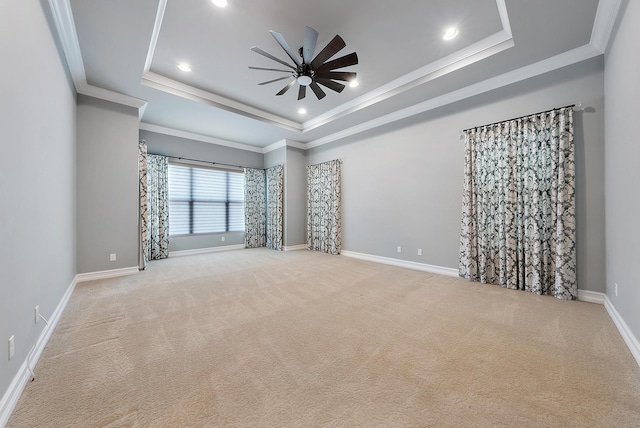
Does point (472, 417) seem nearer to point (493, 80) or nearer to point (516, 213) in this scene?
point (516, 213)

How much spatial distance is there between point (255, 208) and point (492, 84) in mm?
5951

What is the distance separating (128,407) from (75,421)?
0.22 metres

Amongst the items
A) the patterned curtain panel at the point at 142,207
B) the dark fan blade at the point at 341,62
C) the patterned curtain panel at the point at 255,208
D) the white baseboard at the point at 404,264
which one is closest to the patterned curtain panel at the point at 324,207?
the white baseboard at the point at 404,264

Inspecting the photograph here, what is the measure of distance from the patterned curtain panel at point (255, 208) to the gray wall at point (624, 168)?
21.9ft

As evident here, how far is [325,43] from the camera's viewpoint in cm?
297

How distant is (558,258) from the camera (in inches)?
115

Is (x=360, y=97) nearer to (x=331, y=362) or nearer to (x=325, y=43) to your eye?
(x=325, y=43)

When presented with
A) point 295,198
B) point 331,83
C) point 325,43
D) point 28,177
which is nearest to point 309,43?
point 325,43

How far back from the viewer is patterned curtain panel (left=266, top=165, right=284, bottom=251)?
664 cm

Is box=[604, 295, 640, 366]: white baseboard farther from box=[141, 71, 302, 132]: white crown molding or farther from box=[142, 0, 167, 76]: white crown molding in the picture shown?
box=[141, 71, 302, 132]: white crown molding

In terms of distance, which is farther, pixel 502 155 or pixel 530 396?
pixel 502 155

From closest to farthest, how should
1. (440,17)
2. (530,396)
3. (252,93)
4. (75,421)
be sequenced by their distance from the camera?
(75,421) → (530,396) → (440,17) → (252,93)

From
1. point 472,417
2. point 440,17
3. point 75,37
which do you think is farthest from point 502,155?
point 75,37

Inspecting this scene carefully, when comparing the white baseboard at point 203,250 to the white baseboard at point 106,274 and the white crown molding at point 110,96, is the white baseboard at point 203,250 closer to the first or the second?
the white baseboard at point 106,274
